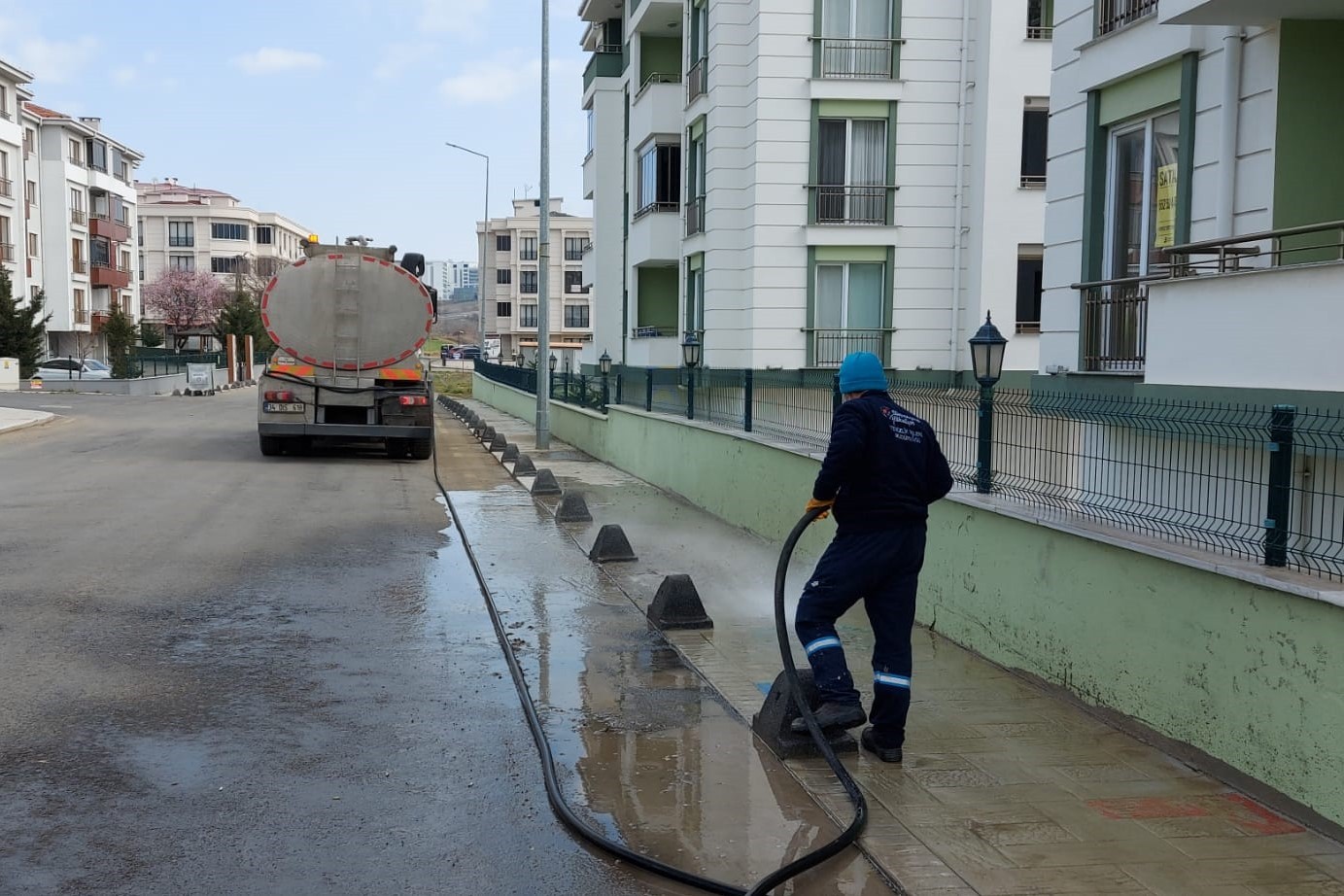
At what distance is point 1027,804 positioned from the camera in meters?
5.04

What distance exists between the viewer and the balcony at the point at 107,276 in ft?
226

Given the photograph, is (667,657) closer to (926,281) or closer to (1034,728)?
(1034,728)

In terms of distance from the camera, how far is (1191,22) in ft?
28.1

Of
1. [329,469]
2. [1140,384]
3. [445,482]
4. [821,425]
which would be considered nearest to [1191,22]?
[1140,384]

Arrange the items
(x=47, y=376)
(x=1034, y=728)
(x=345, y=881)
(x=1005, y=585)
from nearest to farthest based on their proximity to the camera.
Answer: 1. (x=345, y=881)
2. (x=1034, y=728)
3. (x=1005, y=585)
4. (x=47, y=376)

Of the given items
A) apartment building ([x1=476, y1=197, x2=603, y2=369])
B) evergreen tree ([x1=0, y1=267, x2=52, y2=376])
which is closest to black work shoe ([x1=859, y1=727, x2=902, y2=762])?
evergreen tree ([x1=0, y1=267, x2=52, y2=376])

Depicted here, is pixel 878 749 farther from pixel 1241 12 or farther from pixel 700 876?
pixel 1241 12

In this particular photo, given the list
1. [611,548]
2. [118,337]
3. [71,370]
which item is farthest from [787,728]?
[118,337]

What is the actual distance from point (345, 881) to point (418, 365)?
52.3 ft

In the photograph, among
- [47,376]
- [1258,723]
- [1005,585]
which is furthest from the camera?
[47,376]

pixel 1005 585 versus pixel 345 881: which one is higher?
pixel 1005 585

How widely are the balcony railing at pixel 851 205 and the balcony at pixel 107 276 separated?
190 ft

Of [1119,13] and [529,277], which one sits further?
[529,277]

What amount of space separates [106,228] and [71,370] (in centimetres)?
2285
